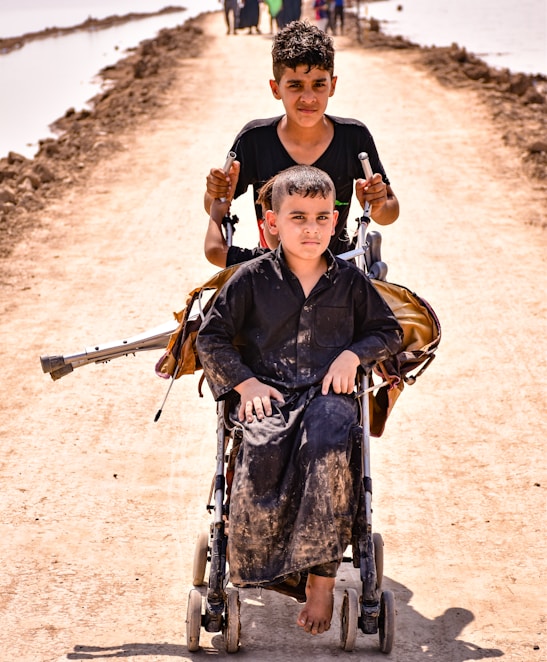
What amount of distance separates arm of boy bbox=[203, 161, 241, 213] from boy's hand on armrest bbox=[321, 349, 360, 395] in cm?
102

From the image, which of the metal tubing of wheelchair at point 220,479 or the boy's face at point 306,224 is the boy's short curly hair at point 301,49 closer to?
the boy's face at point 306,224

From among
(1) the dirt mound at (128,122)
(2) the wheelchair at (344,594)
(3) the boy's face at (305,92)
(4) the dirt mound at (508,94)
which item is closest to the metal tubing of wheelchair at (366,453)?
(2) the wheelchair at (344,594)

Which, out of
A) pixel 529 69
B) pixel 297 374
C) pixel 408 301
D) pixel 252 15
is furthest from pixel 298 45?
pixel 252 15

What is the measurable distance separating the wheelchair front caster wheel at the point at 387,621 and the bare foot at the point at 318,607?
0.22m

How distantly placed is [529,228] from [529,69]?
57.2 ft

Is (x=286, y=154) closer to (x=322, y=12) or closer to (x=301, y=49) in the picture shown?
(x=301, y=49)

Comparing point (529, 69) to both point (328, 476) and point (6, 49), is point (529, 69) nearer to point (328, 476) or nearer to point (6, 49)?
point (6, 49)

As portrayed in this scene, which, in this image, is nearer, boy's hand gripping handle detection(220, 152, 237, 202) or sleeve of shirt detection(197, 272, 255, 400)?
sleeve of shirt detection(197, 272, 255, 400)

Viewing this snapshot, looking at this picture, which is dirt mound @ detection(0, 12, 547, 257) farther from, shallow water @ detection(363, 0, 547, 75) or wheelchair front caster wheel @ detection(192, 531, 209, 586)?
wheelchair front caster wheel @ detection(192, 531, 209, 586)

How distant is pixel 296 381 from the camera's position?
4.10 meters

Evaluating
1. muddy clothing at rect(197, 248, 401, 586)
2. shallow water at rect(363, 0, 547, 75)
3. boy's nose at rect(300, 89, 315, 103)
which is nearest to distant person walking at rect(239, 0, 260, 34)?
shallow water at rect(363, 0, 547, 75)

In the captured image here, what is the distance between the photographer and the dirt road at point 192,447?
4.44m

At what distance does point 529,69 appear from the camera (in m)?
27.0

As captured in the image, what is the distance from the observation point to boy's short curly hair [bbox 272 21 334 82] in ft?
15.5
